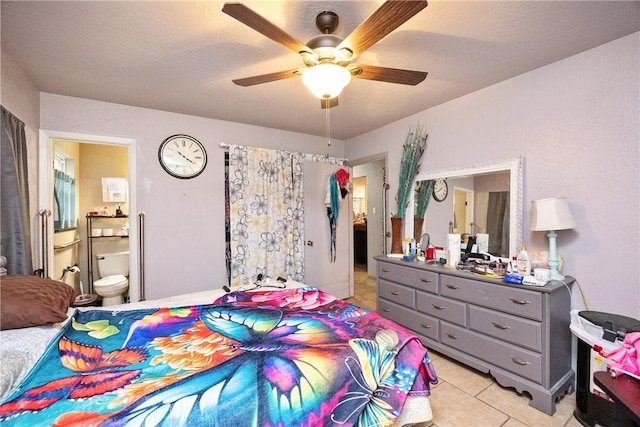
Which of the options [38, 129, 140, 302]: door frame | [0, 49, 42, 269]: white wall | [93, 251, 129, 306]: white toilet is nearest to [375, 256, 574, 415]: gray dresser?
[38, 129, 140, 302]: door frame

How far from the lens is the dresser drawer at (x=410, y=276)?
2.45 metres

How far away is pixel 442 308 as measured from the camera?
2.37m

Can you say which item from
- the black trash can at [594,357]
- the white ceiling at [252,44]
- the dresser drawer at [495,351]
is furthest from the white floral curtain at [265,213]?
the black trash can at [594,357]

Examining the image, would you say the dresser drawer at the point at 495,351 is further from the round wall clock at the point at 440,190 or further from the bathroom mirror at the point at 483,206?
the round wall clock at the point at 440,190

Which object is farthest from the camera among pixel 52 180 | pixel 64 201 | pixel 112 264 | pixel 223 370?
pixel 112 264

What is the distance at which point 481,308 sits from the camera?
82.9 inches

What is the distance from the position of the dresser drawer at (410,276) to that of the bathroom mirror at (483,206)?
1.77ft

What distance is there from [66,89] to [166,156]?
948 millimetres

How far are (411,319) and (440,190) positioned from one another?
4.59 ft

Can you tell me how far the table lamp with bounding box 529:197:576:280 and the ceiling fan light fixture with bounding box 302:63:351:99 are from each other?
1701mm

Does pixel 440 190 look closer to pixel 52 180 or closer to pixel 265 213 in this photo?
pixel 265 213

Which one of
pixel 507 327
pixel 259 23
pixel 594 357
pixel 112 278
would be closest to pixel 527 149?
pixel 507 327

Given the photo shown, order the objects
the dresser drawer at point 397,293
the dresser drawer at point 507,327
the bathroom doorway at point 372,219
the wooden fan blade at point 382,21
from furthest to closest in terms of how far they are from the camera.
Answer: the bathroom doorway at point 372,219
the dresser drawer at point 397,293
the dresser drawer at point 507,327
the wooden fan blade at point 382,21

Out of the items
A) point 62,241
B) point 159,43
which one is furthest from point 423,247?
point 62,241
